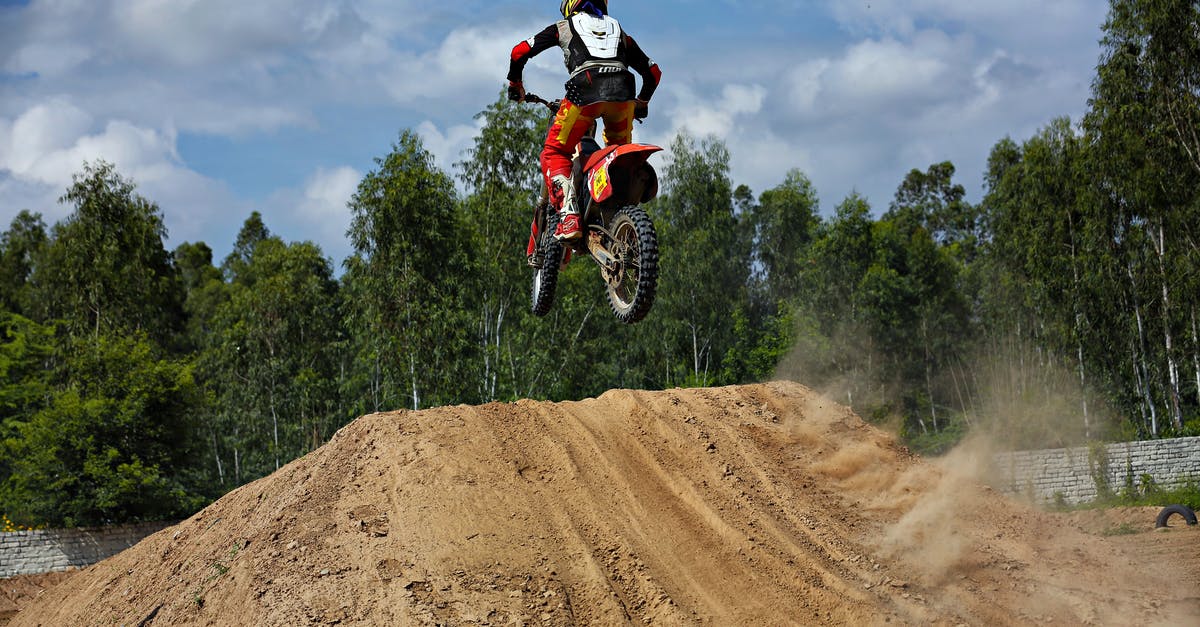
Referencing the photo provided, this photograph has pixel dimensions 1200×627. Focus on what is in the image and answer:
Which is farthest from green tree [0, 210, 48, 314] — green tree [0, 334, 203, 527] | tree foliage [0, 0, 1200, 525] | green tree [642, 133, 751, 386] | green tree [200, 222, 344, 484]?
green tree [642, 133, 751, 386]

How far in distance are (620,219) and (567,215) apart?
0.76 metres

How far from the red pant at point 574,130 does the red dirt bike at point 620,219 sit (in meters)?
0.15

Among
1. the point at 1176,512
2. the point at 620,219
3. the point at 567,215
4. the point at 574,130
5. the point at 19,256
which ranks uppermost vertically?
the point at 19,256

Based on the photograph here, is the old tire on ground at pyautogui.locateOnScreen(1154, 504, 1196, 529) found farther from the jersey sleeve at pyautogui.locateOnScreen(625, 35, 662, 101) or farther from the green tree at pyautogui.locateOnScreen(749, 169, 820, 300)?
the green tree at pyautogui.locateOnScreen(749, 169, 820, 300)

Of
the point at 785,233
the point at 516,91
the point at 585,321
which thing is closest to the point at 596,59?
the point at 516,91

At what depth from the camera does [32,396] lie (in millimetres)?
35750

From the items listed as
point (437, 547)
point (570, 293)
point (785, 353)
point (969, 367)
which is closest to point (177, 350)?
point (570, 293)

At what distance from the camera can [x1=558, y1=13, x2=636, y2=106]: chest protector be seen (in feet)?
31.4

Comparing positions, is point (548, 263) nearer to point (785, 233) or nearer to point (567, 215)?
point (567, 215)

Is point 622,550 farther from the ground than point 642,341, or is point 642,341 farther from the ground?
point 642,341

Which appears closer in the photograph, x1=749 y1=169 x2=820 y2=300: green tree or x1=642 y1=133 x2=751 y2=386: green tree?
x1=642 y1=133 x2=751 y2=386: green tree

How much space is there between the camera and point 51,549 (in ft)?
74.4

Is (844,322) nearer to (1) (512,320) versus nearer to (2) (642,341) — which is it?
(2) (642,341)

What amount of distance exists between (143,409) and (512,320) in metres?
11.7
